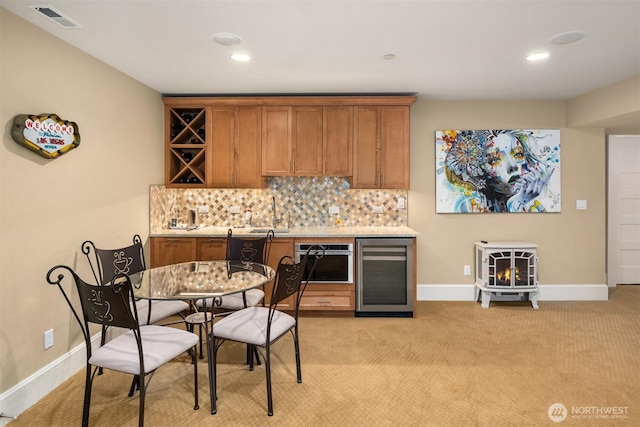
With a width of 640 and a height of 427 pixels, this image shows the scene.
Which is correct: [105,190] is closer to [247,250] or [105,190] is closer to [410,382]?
[247,250]

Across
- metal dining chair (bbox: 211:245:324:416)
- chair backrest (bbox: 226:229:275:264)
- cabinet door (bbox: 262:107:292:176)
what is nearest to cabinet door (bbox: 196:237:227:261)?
chair backrest (bbox: 226:229:275:264)

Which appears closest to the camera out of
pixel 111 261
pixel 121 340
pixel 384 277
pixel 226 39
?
pixel 121 340

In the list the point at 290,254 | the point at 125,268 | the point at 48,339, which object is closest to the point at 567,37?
the point at 290,254

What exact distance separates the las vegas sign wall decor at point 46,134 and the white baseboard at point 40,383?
1506 mm

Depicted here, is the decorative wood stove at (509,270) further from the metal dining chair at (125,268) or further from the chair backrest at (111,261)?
the chair backrest at (111,261)

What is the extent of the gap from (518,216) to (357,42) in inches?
127

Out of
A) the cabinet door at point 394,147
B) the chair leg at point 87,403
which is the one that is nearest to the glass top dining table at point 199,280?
the chair leg at point 87,403

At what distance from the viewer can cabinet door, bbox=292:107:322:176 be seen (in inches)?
169

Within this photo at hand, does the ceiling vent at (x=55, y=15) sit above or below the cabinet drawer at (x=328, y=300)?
above

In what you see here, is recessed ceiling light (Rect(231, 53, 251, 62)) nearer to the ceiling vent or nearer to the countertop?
the ceiling vent

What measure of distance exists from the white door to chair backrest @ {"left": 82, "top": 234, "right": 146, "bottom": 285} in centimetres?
588

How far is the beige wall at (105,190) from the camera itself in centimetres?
238

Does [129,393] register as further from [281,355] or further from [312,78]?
[312,78]

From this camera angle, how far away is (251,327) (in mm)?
2465
